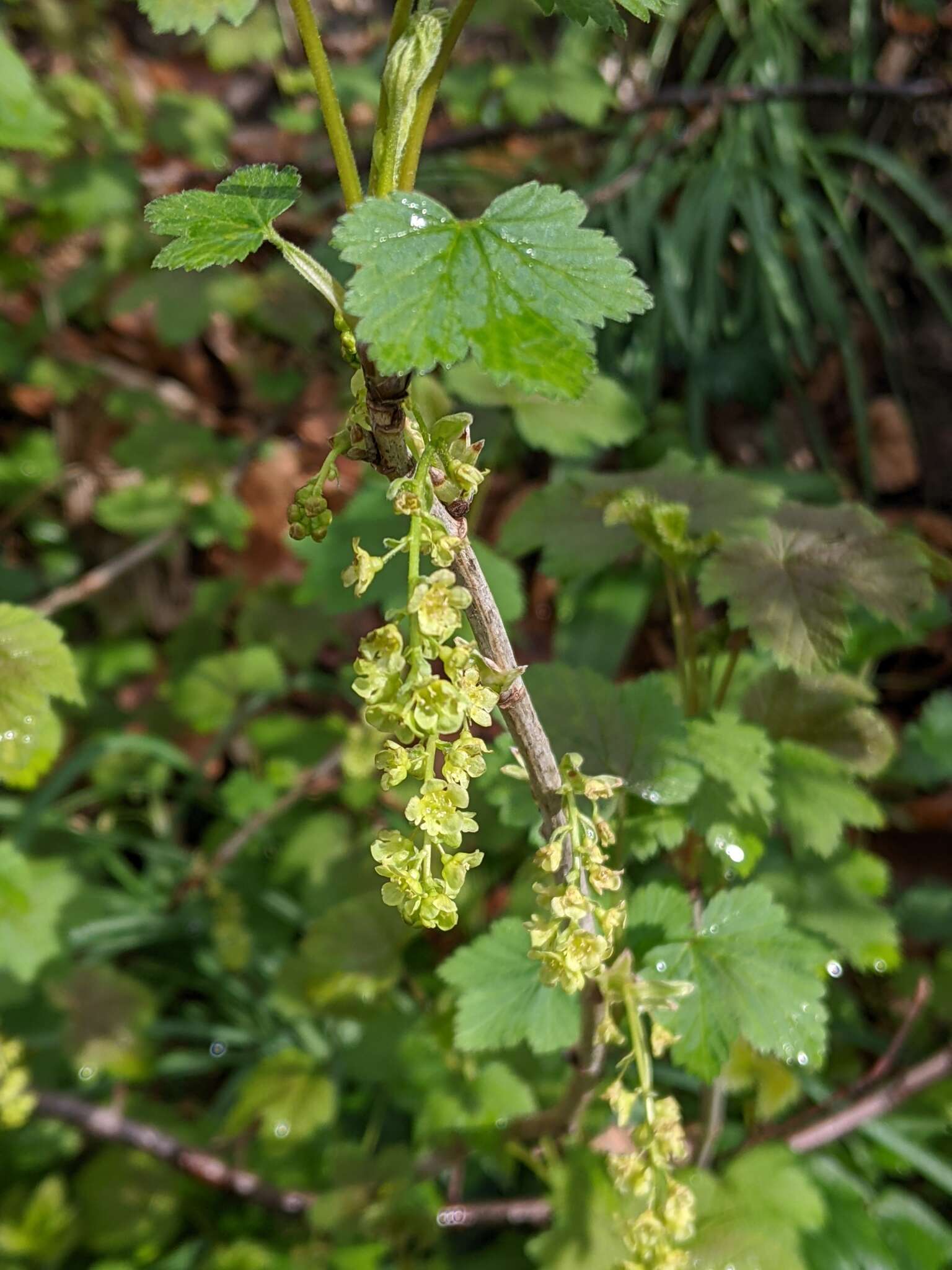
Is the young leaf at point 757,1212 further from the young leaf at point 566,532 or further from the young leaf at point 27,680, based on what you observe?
the young leaf at point 27,680

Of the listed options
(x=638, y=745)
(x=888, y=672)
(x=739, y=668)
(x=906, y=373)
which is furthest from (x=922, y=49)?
(x=638, y=745)

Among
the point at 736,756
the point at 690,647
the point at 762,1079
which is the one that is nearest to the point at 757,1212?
the point at 762,1079

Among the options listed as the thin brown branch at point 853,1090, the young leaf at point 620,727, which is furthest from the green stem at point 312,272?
the thin brown branch at point 853,1090

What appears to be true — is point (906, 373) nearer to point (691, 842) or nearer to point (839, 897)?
point (839, 897)

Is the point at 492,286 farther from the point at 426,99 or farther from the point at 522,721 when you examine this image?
the point at 522,721

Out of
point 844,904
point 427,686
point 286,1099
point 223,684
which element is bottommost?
point 286,1099

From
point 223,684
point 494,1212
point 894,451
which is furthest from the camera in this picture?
point 894,451
